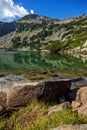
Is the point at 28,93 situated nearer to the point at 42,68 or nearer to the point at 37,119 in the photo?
the point at 37,119

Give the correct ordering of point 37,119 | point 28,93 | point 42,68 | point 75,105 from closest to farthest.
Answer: point 37,119 → point 75,105 → point 28,93 → point 42,68

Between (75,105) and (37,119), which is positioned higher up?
(75,105)

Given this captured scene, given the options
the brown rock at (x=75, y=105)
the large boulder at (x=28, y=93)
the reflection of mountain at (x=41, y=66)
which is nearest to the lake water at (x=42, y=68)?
the reflection of mountain at (x=41, y=66)

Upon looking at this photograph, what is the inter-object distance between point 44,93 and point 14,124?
3506 millimetres

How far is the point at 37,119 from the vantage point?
53.5 ft

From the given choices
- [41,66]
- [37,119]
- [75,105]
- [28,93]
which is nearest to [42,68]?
[41,66]

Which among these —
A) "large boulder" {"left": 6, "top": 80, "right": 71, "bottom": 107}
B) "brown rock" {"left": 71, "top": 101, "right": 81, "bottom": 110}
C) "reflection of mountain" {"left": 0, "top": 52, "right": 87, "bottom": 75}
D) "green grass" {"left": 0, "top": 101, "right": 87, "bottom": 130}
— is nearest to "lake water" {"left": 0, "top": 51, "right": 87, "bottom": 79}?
"reflection of mountain" {"left": 0, "top": 52, "right": 87, "bottom": 75}

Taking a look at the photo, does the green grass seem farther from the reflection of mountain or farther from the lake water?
the reflection of mountain

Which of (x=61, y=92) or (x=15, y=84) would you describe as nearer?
(x=15, y=84)

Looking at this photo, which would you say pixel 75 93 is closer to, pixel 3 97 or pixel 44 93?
pixel 44 93

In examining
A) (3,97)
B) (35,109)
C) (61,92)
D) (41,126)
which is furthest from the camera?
(61,92)

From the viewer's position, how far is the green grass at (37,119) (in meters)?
14.4

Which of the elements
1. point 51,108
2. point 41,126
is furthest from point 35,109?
point 41,126

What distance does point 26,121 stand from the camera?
16812 millimetres
